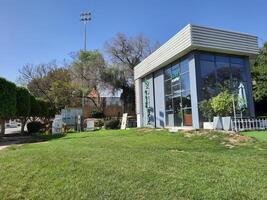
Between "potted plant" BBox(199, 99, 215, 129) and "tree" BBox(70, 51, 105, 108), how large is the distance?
20.8 m

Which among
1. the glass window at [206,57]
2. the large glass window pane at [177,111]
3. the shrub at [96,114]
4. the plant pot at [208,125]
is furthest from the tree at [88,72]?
the plant pot at [208,125]

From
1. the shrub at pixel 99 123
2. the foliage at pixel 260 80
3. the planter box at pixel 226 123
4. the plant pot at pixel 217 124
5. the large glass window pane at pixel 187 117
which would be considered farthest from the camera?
the shrub at pixel 99 123

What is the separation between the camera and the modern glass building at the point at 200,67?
14.3 m

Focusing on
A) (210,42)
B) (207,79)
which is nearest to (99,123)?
(207,79)

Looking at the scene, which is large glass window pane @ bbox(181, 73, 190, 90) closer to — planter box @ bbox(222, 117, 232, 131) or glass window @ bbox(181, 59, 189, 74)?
glass window @ bbox(181, 59, 189, 74)

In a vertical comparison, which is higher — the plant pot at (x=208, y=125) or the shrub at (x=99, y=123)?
the shrub at (x=99, y=123)

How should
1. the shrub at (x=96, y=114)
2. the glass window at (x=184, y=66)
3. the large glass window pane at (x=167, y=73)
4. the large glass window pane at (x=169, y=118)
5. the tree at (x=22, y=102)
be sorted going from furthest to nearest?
the shrub at (x=96, y=114)
the tree at (x=22, y=102)
the large glass window pane at (x=167, y=73)
the large glass window pane at (x=169, y=118)
the glass window at (x=184, y=66)

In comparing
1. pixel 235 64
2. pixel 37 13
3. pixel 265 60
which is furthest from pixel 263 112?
pixel 37 13

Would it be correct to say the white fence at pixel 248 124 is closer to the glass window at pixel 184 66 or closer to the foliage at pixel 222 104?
the foliage at pixel 222 104

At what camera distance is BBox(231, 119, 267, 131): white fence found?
41.3ft

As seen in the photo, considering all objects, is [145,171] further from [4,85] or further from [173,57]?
[4,85]

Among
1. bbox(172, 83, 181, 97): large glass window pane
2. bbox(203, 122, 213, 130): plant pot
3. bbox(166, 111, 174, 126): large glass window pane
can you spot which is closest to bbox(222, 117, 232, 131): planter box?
bbox(203, 122, 213, 130): plant pot

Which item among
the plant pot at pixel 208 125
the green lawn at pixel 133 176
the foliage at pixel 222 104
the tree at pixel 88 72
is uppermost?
the tree at pixel 88 72

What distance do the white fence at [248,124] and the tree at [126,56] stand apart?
21.3 meters
